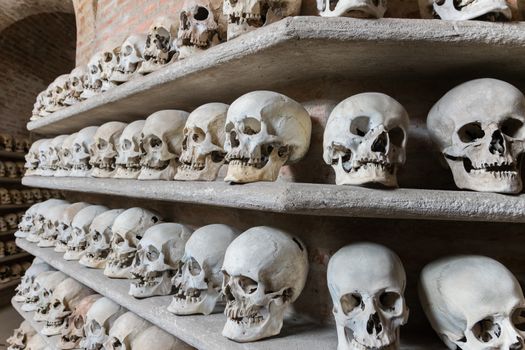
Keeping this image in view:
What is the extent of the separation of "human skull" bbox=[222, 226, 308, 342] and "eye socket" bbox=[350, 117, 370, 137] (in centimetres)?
47

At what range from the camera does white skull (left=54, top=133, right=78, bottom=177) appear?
274cm

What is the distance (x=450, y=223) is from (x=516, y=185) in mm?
345

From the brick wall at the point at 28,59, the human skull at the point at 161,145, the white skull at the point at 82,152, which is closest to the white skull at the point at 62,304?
the white skull at the point at 82,152

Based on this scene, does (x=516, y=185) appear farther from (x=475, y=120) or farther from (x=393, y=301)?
(x=393, y=301)

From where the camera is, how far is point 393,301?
1.25m

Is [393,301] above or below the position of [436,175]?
below

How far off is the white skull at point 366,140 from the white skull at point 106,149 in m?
1.48

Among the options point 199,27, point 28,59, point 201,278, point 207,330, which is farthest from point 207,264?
point 28,59

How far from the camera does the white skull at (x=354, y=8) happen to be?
3.90 feet

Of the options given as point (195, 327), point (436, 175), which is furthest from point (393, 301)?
point (195, 327)

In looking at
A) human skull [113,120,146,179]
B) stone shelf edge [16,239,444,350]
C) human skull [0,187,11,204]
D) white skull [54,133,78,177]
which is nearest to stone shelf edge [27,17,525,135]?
human skull [113,120,146,179]

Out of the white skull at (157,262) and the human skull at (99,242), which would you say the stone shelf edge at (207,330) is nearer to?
the white skull at (157,262)

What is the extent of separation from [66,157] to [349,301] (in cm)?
240

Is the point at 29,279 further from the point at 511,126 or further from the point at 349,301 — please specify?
the point at 511,126
